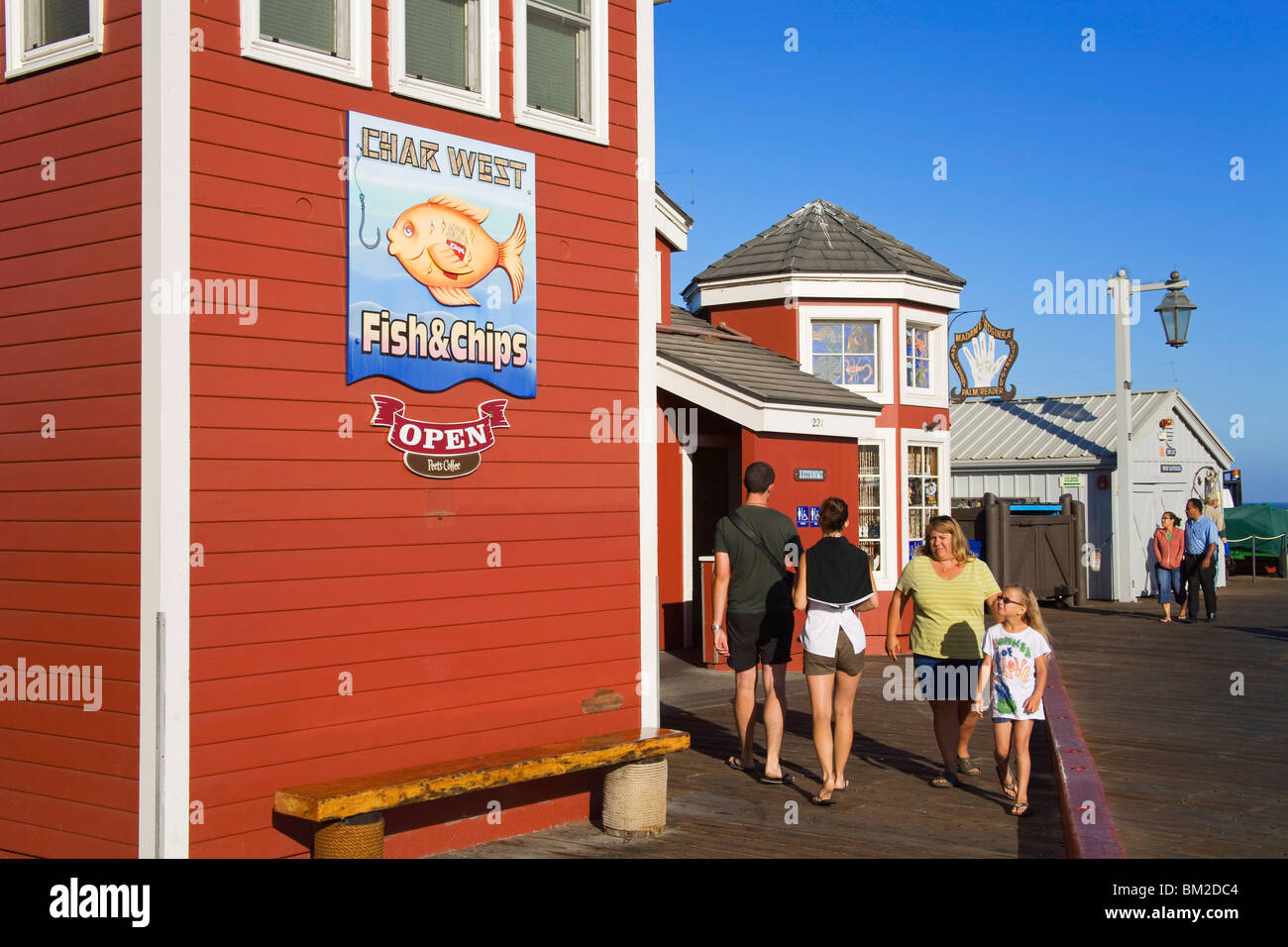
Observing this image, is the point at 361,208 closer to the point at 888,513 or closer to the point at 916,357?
the point at 888,513

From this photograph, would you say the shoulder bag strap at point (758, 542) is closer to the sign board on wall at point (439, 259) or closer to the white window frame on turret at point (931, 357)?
the sign board on wall at point (439, 259)

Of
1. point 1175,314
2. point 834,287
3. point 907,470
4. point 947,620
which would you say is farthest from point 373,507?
point 1175,314

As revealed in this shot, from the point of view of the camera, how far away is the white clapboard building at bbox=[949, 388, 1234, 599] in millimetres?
26406

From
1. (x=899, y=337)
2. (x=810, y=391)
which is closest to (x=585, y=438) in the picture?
(x=810, y=391)

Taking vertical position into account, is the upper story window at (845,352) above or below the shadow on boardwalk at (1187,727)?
above

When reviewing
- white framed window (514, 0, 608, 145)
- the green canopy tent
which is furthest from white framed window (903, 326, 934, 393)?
the green canopy tent

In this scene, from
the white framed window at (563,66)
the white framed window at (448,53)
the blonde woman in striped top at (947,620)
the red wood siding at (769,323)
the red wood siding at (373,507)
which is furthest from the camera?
the red wood siding at (769,323)

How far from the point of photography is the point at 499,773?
6824mm

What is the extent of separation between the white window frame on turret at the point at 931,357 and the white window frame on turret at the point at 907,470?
45 centimetres

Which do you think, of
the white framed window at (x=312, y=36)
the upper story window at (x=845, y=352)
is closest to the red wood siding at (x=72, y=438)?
the white framed window at (x=312, y=36)

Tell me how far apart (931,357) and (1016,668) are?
1192 cm

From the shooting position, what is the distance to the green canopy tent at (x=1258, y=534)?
3412 centimetres

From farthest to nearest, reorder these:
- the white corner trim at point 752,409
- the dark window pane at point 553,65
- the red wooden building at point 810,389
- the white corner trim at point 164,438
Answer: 1. the red wooden building at point 810,389
2. the white corner trim at point 752,409
3. the dark window pane at point 553,65
4. the white corner trim at point 164,438
